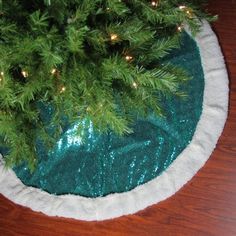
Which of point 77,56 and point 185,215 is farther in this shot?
point 185,215

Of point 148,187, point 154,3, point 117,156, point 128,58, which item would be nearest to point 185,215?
point 148,187

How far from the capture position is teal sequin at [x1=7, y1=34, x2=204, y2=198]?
3.40 ft

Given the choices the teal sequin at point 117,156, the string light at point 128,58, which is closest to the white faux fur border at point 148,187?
the teal sequin at point 117,156

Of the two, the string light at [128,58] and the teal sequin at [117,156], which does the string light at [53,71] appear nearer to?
the string light at [128,58]

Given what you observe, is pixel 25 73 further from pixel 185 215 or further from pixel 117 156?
pixel 185 215

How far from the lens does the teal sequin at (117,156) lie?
1.04 m

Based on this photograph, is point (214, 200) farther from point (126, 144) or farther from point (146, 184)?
point (126, 144)

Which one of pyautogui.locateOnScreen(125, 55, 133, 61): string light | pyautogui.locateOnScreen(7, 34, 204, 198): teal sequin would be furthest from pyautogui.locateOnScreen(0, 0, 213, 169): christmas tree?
pyautogui.locateOnScreen(7, 34, 204, 198): teal sequin

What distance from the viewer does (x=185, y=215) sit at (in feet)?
3.24

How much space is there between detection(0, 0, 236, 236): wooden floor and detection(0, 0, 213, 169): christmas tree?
27 centimetres

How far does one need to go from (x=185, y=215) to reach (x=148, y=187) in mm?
133

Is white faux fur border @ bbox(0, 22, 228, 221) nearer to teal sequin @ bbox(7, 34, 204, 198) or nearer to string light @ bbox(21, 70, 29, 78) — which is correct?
teal sequin @ bbox(7, 34, 204, 198)

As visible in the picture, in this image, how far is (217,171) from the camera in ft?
3.35

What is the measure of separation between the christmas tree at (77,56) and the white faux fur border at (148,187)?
Answer: 0.69 feet
